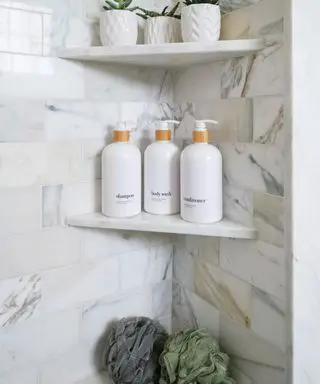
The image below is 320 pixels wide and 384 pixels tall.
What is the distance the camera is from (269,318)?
2.60 feet

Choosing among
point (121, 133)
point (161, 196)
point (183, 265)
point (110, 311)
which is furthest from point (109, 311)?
point (121, 133)

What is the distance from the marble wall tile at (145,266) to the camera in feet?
3.36

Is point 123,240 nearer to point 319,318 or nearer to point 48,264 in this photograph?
point 48,264

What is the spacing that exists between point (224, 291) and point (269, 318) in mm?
144

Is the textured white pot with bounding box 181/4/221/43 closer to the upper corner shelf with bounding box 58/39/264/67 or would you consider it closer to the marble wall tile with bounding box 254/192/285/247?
the upper corner shelf with bounding box 58/39/264/67

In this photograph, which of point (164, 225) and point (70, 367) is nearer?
point (164, 225)

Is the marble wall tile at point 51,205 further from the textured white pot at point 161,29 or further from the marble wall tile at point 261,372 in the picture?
the marble wall tile at point 261,372

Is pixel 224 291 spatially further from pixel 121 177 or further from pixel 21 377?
pixel 21 377

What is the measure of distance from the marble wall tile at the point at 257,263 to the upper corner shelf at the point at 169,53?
0.39 metres

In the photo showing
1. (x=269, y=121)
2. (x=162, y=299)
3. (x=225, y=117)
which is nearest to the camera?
(x=269, y=121)

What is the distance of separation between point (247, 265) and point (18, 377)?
0.56m

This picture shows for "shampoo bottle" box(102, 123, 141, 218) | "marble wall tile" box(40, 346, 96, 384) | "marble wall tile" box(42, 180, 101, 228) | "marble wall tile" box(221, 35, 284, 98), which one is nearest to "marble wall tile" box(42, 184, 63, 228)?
"marble wall tile" box(42, 180, 101, 228)

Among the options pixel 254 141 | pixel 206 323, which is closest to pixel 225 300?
pixel 206 323

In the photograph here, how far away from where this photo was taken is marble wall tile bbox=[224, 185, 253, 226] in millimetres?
829
